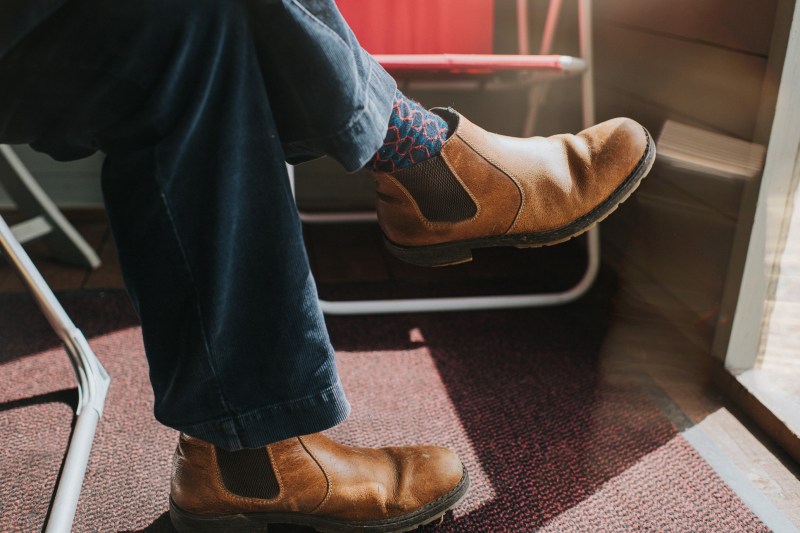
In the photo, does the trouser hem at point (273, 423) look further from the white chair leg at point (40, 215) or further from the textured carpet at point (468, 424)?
the white chair leg at point (40, 215)

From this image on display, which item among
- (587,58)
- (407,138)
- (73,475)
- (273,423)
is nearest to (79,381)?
(73,475)

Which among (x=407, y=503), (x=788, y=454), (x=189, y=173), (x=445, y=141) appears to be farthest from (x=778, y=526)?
(x=189, y=173)

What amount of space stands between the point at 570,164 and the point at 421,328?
1.64ft

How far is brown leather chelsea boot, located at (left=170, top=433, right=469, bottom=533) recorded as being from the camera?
1.90 ft

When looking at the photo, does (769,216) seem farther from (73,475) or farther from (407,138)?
(73,475)

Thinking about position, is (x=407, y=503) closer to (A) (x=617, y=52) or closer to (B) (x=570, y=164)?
(B) (x=570, y=164)

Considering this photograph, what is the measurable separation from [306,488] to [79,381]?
38cm

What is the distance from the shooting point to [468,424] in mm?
805

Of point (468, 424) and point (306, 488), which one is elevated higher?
point (306, 488)

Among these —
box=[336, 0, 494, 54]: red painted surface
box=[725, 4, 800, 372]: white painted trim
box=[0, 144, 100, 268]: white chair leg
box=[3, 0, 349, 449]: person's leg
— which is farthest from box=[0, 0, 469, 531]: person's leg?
box=[0, 144, 100, 268]: white chair leg

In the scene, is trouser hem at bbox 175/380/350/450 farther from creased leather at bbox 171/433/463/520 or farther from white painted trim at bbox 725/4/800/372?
white painted trim at bbox 725/4/800/372

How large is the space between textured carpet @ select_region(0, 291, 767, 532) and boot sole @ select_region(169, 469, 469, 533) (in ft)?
0.11

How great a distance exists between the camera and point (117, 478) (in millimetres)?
706

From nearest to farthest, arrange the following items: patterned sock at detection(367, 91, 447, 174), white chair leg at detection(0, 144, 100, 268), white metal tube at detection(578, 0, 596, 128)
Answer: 1. patterned sock at detection(367, 91, 447, 174)
2. white metal tube at detection(578, 0, 596, 128)
3. white chair leg at detection(0, 144, 100, 268)
